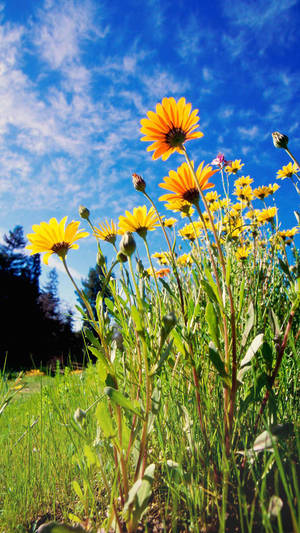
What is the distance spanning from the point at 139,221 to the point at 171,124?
15.0 inches

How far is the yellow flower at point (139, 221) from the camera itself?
113 centimetres

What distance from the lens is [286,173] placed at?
2.49 metres

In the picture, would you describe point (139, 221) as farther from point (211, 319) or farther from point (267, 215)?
point (267, 215)

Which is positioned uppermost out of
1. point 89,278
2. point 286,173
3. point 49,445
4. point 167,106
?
point 89,278

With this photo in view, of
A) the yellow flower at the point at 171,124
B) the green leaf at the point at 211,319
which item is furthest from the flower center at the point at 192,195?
the green leaf at the point at 211,319

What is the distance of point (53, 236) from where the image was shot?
3.29 ft

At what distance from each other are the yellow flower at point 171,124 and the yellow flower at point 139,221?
30cm

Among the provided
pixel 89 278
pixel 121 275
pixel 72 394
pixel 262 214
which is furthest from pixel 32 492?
pixel 89 278

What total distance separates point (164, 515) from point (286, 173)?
2.51m

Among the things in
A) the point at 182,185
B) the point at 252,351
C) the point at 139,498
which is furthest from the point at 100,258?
the point at 139,498

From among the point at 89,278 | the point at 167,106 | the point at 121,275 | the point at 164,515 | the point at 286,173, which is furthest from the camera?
the point at 89,278

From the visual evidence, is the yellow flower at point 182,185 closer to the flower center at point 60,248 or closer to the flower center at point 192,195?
the flower center at point 192,195

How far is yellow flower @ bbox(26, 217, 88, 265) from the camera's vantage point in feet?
3.27

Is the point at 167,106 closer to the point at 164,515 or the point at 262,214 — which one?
the point at 164,515
